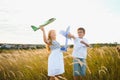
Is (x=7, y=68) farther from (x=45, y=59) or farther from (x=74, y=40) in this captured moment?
(x=74, y=40)

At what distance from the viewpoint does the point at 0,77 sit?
9125mm

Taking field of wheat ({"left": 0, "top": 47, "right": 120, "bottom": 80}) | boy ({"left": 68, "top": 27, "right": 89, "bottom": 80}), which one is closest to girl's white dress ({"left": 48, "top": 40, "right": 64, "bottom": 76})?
field of wheat ({"left": 0, "top": 47, "right": 120, "bottom": 80})

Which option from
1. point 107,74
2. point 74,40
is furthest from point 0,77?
point 107,74

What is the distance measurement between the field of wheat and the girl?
21 centimetres

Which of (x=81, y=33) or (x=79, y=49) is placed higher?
(x=81, y=33)

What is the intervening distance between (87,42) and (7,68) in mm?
3626

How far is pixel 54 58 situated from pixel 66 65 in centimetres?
142

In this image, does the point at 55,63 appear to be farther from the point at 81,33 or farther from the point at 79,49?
the point at 81,33

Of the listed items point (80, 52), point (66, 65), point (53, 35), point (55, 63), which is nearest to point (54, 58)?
point (55, 63)

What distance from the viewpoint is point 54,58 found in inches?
252

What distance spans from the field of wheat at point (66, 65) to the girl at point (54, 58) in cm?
21

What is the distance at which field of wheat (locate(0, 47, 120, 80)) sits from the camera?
6547mm

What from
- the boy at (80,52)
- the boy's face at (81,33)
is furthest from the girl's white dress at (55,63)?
the boy's face at (81,33)

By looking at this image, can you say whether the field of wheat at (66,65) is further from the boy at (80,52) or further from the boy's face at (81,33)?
the boy's face at (81,33)
